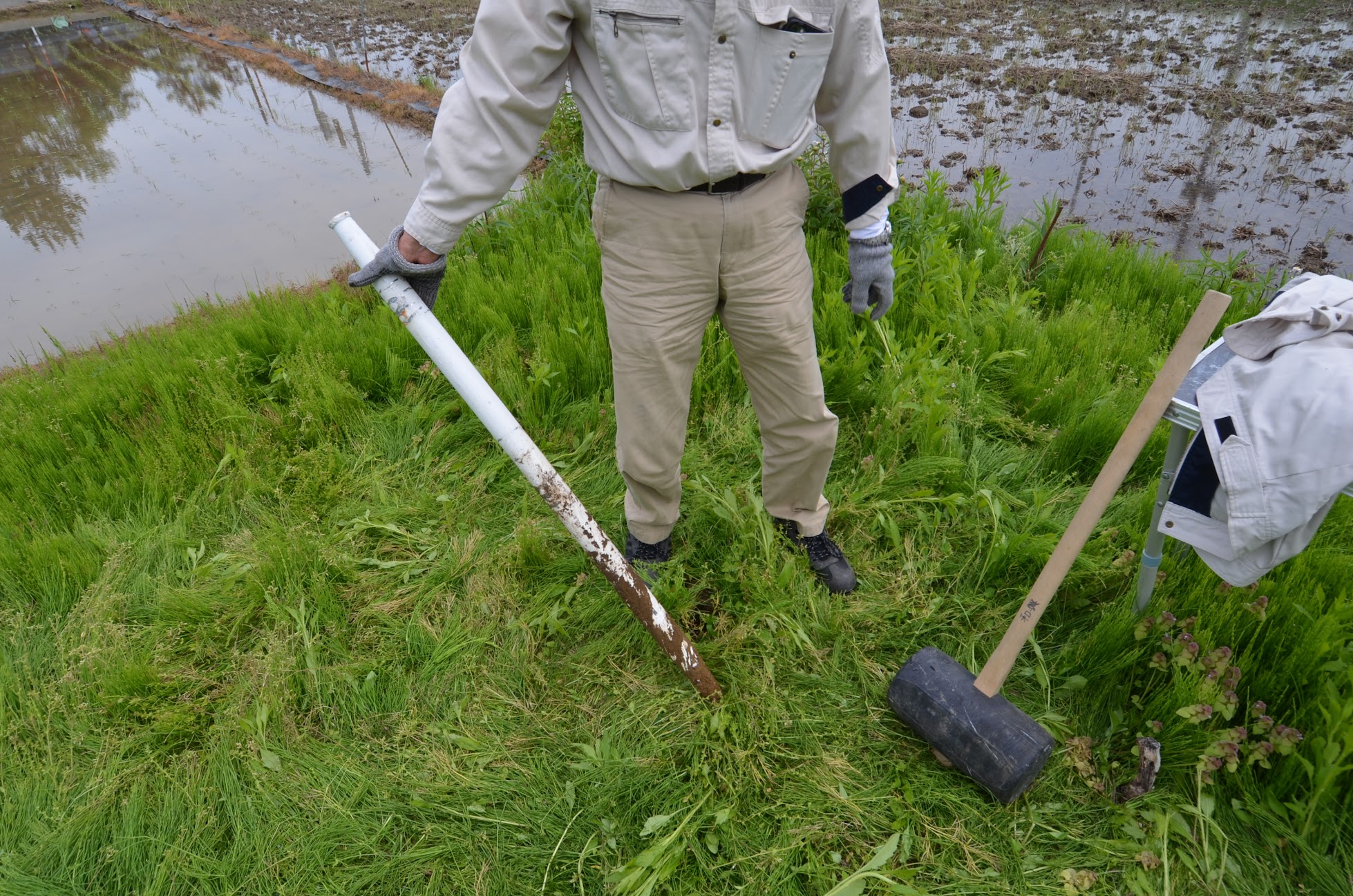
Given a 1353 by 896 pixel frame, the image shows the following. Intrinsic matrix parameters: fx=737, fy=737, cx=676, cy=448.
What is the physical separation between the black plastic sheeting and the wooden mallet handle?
7.66 m

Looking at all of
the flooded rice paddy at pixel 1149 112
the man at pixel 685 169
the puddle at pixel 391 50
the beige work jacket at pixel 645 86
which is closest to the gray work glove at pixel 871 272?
the man at pixel 685 169

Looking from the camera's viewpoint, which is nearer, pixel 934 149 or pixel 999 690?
pixel 999 690

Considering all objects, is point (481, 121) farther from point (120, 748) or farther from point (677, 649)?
point (120, 748)

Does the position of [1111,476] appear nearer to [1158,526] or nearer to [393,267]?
[1158,526]

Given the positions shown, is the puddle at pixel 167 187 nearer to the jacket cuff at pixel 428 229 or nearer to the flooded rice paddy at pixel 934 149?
the flooded rice paddy at pixel 934 149

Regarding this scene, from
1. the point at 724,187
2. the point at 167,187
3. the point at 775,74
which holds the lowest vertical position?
the point at 167,187

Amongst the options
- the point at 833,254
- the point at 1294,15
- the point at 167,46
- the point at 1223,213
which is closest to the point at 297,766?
the point at 833,254

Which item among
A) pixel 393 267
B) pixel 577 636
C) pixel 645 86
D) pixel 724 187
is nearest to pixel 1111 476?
pixel 724 187

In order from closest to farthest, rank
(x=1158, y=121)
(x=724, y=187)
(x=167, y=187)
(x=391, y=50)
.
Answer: (x=724, y=187) → (x=1158, y=121) → (x=167, y=187) → (x=391, y=50)

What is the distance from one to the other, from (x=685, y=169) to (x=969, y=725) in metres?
1.39

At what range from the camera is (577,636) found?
84.1 inches

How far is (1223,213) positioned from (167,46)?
45.9 ft

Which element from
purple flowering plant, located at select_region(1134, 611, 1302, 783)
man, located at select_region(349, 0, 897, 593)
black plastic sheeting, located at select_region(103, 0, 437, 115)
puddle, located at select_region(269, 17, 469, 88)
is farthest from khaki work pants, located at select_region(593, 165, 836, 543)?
puddle, located at select_region(269, 17, 469, 88)

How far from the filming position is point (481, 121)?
153cm
